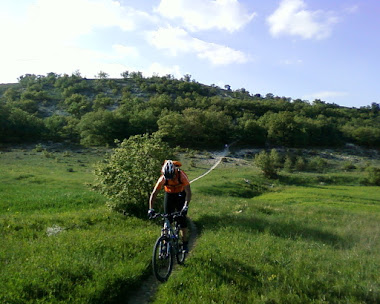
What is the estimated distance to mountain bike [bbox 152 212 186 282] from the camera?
7.40m

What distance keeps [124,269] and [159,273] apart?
36.8 inches

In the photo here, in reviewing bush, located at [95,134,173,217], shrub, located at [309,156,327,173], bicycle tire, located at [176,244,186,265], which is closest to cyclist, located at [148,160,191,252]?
bicycle tire, located at [176,244,186,265]

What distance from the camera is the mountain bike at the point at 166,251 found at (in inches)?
291

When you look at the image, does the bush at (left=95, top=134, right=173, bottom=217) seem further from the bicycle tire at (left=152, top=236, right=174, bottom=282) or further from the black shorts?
the bicycle tire at (left=152, top=236, right=174, bottom=282)

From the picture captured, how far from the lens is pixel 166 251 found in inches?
308

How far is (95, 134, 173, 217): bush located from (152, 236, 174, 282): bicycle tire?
707cm

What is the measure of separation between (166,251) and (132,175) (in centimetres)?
764

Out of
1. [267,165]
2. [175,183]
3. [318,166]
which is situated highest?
[175,183]

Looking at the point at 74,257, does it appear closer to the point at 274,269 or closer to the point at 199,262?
the point at 199,262

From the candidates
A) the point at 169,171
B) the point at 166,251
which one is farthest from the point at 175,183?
the point at 166,251

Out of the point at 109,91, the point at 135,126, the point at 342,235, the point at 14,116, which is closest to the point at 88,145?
the point at 135,126

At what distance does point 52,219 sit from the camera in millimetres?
12898

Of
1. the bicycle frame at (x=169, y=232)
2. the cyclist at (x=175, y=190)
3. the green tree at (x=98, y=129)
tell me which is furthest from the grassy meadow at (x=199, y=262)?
the green tree at (x=98, y=129)

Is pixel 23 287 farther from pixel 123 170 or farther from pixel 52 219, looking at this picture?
pixel 123 170
